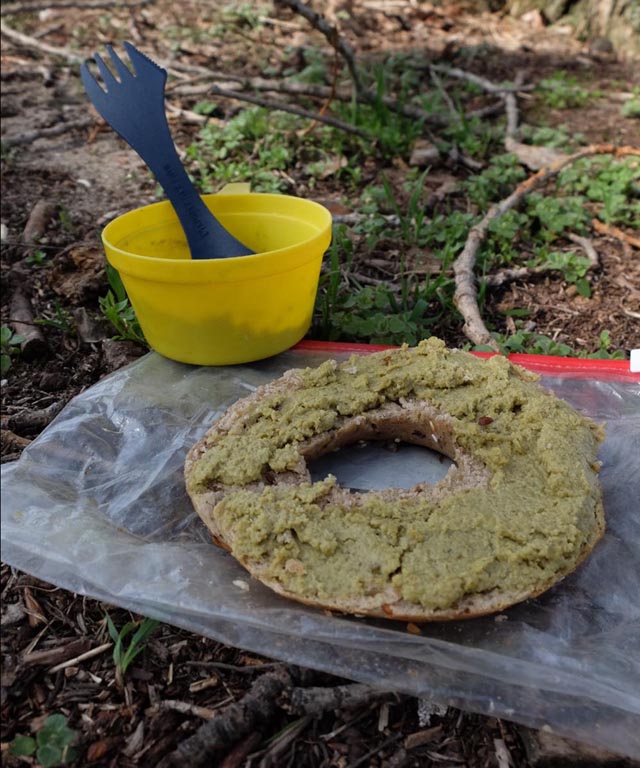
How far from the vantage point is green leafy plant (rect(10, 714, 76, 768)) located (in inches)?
49.0

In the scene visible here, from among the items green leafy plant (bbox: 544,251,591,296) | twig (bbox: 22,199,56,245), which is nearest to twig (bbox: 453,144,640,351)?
green leafy plant (bbox: 544,251,591,296)

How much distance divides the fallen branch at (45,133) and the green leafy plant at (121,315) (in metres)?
1.74

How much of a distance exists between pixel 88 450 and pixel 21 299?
93 cm

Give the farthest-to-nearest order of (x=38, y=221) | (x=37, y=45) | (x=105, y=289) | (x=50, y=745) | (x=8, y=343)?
(x=37, y=45), (x=38, y=221), (x=105, y=289), (x=8, y=343), (x=50, y=745)

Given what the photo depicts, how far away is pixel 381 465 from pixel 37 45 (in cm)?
432

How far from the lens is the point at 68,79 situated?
448 centimetres

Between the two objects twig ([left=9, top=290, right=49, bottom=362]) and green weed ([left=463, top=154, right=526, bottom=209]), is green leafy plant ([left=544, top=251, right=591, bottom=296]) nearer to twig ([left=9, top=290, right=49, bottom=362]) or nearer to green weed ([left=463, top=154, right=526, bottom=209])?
green weed ([left=463, top=154, right=526, bottom=209])

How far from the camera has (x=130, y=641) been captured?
57.5 inches

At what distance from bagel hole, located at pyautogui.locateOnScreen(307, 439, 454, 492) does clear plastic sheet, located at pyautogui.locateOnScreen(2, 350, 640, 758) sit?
0.02m

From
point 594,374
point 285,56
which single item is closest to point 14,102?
point 285,56

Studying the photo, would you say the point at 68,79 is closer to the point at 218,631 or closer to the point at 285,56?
the point at 285,56

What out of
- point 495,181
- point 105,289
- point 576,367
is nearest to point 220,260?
point 105,289

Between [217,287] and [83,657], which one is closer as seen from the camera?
[83,657]

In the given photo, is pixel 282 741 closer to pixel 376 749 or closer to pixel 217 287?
pixel 376 749
